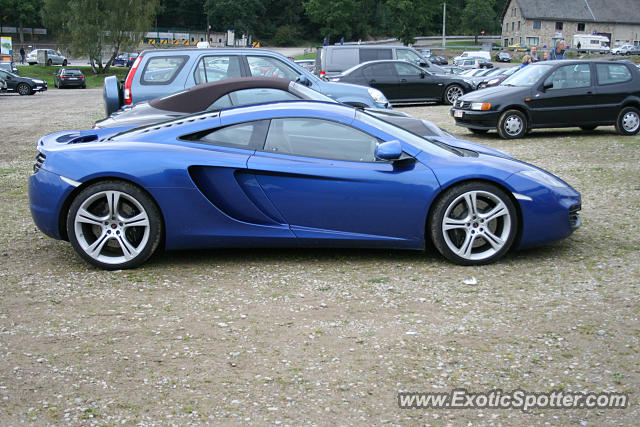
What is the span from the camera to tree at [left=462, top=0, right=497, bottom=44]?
113938mm

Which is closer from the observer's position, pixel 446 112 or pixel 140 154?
pixel 140 154

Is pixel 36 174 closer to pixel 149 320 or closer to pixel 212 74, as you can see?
pixel 149 320

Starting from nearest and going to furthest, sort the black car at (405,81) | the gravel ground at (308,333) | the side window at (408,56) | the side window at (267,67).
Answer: the gravel ground at (308,333) < the side window at (267,67) < the black car at (405,81) < the side window at (408,56)

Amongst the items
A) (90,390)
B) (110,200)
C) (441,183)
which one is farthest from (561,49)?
(90,390)

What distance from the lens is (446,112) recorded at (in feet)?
64.3

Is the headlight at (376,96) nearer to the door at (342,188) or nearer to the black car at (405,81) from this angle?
the door at (342,188)

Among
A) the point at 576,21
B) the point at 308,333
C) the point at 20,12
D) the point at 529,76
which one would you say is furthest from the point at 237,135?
the point at 20,12

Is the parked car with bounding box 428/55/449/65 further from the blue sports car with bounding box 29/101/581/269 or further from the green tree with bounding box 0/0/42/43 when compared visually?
the green tree with bounding box 0/0/42/43

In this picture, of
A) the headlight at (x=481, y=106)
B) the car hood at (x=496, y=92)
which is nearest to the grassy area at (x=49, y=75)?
the car hood at (x=496, y=92)

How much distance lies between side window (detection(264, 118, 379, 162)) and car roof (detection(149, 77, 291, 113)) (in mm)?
2920

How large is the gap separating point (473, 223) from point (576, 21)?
350 feet

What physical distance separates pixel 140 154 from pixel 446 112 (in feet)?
51.3

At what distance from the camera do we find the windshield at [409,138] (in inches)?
207

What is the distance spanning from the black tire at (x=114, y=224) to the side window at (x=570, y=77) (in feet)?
34.5
